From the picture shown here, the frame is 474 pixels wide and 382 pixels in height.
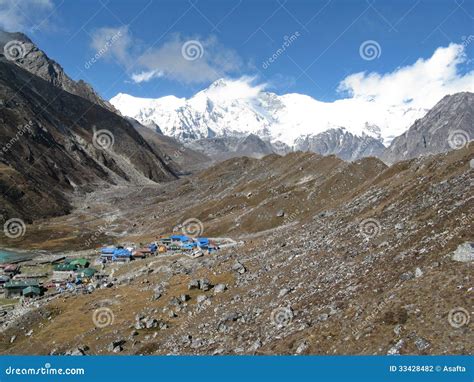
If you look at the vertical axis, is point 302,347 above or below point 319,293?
below

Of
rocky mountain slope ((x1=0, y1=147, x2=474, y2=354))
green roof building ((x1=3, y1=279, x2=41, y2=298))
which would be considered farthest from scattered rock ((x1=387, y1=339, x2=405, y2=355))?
green roof building ((x1=3, y1=279, x2=41, y2=298))

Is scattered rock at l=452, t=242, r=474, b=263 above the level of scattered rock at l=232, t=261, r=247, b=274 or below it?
above

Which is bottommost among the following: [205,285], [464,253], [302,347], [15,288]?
[15,288]

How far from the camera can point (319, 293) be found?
43438 mm

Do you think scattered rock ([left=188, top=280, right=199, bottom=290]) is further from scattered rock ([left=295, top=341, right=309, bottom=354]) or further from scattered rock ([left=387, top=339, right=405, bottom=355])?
scattered rock ([left=387, top=339, right=405, bottom=355])

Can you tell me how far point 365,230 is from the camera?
2285 inches

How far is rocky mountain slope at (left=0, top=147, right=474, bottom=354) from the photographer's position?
32.8 metres

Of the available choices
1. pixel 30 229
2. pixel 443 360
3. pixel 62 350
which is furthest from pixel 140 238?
pixel 443 360

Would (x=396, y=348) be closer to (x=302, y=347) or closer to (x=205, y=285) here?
(x=302, y=347)

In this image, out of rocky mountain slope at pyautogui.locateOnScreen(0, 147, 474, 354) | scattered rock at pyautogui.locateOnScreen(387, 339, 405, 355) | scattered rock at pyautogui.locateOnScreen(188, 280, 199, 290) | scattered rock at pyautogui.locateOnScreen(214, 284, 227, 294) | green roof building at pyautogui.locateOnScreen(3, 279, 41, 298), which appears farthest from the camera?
green roof building at pyautogui.locateOnScreen(3, 279, 41, 298)

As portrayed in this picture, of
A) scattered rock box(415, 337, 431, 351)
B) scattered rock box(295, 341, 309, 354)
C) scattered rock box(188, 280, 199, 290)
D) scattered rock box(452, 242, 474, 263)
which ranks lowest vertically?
scattered rock box(295, 341, 309, 354)

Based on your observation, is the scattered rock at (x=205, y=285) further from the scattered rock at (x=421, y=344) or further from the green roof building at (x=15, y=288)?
the green roof building at (x=15, y=288)

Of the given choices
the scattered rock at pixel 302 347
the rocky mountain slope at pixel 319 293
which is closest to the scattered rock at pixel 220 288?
the rocky mountain slope at pixel 319 293

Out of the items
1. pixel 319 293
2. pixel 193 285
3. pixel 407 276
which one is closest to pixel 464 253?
pixel 407 276
